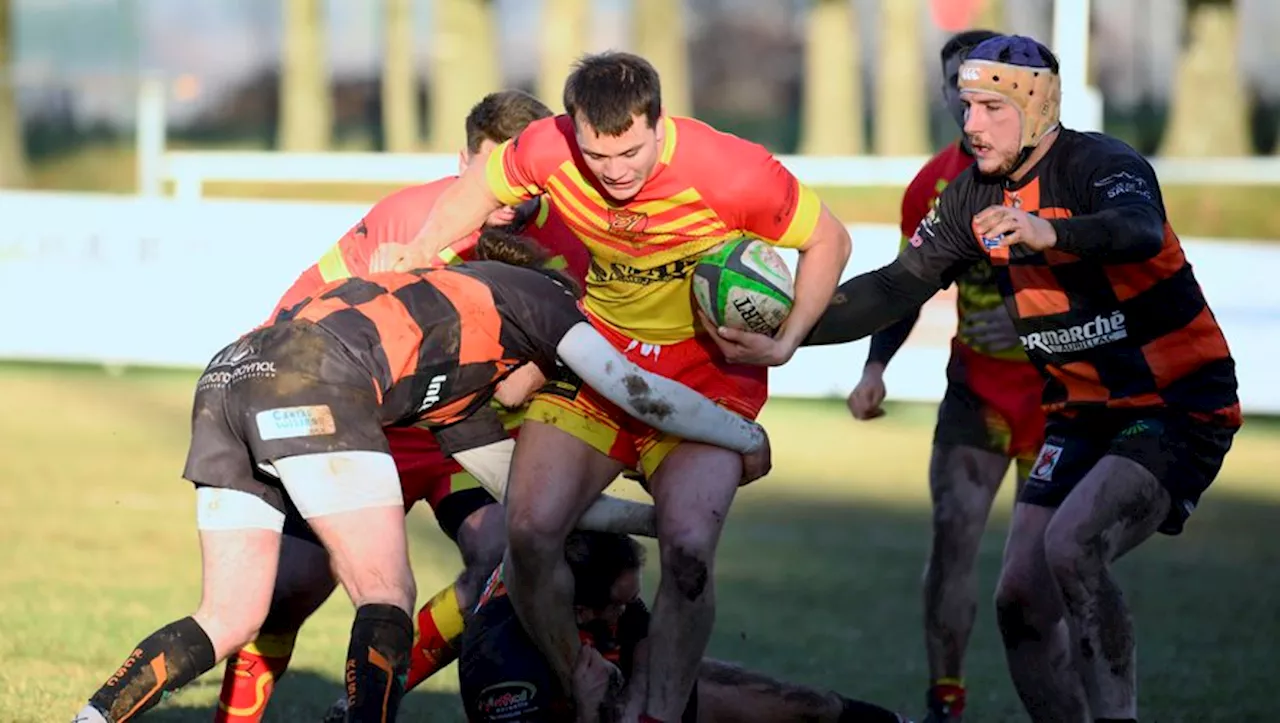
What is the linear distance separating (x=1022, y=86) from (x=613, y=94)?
4.17 feet

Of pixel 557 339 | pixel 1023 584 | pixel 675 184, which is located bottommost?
pixel 1023 584

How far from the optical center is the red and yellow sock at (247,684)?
227 inches

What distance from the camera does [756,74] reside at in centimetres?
6588

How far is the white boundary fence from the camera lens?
1570 cm

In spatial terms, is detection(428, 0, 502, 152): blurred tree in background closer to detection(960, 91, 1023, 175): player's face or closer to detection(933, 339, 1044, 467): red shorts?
detection(933, 339, 1044, 467): red shorts

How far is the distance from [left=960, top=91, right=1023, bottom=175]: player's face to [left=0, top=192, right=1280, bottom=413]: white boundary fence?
9030 millimetres

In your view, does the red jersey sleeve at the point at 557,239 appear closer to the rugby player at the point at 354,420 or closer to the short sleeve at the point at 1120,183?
the rugby player at the point at 354,420

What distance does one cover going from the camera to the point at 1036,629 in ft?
19.5

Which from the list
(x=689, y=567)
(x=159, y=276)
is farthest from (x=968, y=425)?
(x=159, y=276)

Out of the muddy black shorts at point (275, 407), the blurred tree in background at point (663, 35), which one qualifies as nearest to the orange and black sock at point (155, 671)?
the muddy black shorts at point (275, 407)

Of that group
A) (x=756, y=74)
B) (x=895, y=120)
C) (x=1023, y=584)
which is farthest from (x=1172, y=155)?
(x=756, y=74)

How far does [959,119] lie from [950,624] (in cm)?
194

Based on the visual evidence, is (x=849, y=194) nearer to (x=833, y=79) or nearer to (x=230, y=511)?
(x=833, y=79)

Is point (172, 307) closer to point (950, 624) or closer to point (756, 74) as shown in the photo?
point (950, 624)
